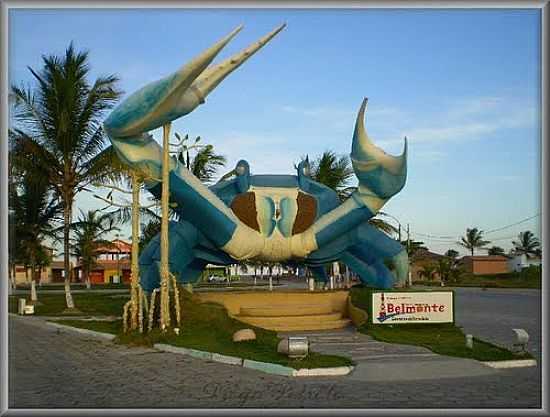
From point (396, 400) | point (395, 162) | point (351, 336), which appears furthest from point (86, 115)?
point (396, 400)

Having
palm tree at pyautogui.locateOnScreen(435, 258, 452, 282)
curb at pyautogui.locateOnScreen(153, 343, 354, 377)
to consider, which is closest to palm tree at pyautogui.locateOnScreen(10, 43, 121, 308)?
curb at pyautogui.locateOnScreen(153, 343, 354, 377)

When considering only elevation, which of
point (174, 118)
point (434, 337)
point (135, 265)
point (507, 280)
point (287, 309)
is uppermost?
point (174, 118)

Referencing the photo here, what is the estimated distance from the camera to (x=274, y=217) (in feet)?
66.3

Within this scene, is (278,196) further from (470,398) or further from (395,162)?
(470,398)

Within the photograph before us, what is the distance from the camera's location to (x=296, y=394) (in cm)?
991

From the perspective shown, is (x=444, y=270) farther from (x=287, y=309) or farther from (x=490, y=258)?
(x=287, y=309)

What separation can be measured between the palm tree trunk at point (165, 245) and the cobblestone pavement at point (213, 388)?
212 centimetres

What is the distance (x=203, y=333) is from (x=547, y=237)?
851 centimetres

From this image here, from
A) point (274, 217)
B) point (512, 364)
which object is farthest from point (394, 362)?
point (274, 217)

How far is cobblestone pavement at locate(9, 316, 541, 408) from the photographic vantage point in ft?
30.6

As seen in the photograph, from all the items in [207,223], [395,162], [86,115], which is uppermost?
[86,115]

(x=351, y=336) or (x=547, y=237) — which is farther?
(x=351, y=336)

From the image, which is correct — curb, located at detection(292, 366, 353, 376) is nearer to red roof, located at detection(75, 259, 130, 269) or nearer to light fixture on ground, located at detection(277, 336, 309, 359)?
light fixture on ground, located at detection(277, 336, 309, 359)

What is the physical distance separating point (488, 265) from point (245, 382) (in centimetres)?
7019
